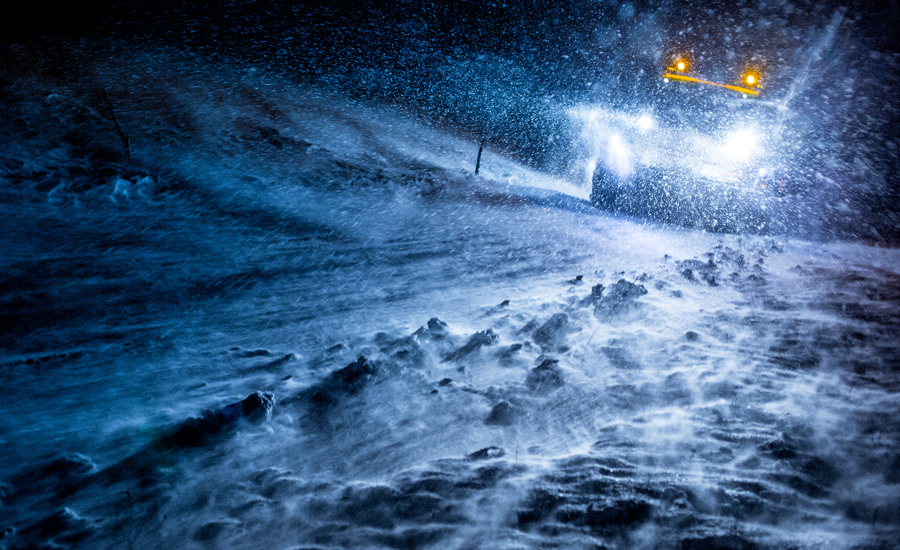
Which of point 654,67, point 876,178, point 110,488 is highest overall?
point 654,67

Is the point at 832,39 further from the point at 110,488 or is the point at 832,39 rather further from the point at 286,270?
the point at 110,488

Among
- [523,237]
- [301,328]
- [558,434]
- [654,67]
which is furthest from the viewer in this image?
[654,67]

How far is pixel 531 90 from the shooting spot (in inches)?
517

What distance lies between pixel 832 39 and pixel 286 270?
15.1m

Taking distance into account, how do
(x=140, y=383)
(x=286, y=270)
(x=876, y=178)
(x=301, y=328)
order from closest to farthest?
(x=140, y=383) < (x=301, y=328) < (x=286, y=270) < (x=876, y=178)

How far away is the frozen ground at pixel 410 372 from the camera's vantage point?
1822 millimetres

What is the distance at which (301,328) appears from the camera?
11.2ft

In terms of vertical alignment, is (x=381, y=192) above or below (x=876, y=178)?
below

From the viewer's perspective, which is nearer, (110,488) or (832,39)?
(110,488)

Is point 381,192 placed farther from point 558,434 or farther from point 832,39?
point 832,39

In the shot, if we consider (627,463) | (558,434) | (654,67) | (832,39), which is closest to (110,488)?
(558,434)

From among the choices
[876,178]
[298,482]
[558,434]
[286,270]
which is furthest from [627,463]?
[876,178]

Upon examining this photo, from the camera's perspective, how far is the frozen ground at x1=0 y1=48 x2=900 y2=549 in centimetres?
182

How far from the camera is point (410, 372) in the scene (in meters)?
2.85
